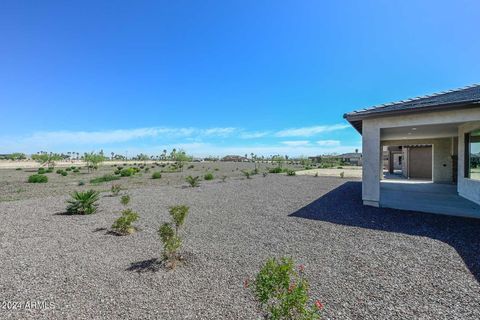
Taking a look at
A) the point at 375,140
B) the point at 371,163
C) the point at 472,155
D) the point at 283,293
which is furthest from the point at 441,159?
the point at 283,293

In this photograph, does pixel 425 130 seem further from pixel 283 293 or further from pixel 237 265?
pixel 283 293

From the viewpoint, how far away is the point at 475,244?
4.83 m

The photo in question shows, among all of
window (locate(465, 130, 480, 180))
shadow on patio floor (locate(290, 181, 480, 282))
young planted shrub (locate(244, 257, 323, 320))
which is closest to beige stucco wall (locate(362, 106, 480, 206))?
shadow on patio floor (locate(290, 181, 480, 282))

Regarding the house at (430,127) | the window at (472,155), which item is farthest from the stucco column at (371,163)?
the window at (472,155)

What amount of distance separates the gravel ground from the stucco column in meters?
0.93

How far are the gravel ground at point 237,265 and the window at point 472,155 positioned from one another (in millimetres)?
4157

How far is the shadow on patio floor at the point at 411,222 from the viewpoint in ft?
15.5

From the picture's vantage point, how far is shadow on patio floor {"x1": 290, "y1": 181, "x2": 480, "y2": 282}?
4739 millimetres

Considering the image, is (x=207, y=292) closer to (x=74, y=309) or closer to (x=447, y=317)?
(x=74, y=309)

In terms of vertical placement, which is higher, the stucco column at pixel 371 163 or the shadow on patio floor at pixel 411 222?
the stucco column at pixel 371 163

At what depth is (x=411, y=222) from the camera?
21.5 ft

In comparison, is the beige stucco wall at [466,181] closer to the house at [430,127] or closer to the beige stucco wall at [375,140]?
the house at [430,127]

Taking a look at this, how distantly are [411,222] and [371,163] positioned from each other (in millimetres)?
2259

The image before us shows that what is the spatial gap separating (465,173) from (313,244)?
375 inches
